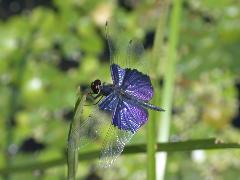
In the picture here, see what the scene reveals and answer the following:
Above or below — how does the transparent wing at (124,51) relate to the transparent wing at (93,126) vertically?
above

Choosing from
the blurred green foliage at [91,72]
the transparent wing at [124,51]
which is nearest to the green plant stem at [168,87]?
the transparent wing at [124,51]

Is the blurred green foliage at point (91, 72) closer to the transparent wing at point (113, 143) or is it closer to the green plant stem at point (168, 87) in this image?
the green plant stem at point (168, 87)

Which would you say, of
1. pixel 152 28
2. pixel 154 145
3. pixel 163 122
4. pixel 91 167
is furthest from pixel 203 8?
pixel 154 145

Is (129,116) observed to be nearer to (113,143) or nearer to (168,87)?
(113,143)

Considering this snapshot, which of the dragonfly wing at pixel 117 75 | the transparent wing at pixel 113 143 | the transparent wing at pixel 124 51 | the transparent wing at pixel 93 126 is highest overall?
the transparent wing at pixel 124 51

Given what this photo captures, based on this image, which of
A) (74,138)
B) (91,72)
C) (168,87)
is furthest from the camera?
(91,72)

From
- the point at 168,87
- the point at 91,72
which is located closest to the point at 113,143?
the point at 168,87
